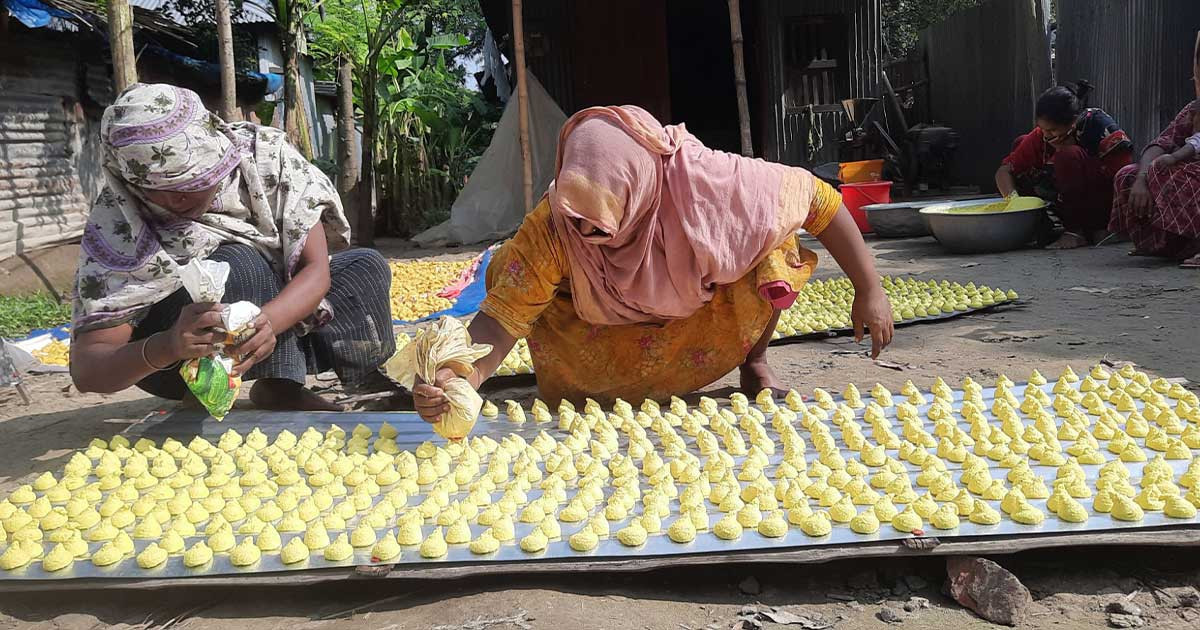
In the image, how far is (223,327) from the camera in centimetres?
235

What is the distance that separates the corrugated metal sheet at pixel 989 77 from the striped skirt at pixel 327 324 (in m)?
8.27

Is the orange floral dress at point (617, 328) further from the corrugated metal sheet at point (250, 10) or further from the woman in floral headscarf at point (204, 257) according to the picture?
the corrugated metal sheet at point (250, 10)

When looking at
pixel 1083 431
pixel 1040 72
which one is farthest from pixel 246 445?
pixel 1040 72

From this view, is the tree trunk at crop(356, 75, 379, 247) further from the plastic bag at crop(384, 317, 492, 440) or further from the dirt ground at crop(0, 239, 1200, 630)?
the dirt ground at crop(0, 239, 1200, 630)

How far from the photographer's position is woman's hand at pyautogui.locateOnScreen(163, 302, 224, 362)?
2316mm

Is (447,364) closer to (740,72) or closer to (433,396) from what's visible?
(433,396)

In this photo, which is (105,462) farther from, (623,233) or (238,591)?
(623,233)

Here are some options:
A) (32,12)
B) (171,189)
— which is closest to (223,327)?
(171,189)

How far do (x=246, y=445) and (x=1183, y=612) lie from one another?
242 centimetres

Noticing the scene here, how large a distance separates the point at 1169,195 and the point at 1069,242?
1.17 meters

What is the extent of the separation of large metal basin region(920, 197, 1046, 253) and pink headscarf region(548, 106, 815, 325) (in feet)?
13.3

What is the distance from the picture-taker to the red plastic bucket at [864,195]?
8.16m

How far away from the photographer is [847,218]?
2.80 meters

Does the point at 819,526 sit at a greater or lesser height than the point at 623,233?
lesser
